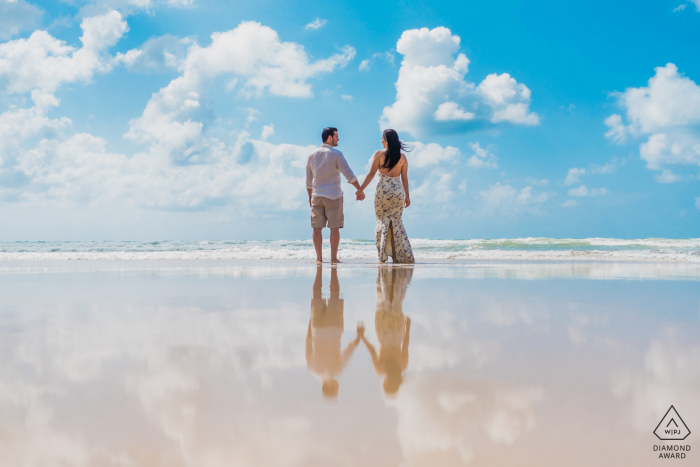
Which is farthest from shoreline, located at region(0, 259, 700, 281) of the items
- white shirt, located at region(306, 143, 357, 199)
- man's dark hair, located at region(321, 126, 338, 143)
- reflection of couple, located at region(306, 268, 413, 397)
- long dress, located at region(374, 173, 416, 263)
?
reflection of couple, located at region(306, 268, 413, 397)

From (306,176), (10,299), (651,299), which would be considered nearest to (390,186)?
(306,176)

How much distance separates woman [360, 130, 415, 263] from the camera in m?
6.53

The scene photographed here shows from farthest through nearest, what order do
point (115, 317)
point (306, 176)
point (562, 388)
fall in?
point (306, 176) < point (115, 317) < point (562, 388)

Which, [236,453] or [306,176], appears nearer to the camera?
[236,453]

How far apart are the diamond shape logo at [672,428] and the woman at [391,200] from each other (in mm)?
5639

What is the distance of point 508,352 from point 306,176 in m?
5.42

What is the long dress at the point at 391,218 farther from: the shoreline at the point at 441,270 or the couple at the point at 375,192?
the shoreline at the point at 441,270

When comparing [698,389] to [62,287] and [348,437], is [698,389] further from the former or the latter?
[62,287]

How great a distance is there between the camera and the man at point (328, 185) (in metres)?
6.35

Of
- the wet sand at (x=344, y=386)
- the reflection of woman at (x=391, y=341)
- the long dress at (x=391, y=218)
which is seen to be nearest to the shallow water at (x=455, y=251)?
the long dress at (x=391, y=218)

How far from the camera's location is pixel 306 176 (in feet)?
21.5

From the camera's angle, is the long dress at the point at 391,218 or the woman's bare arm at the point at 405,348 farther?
the long dress at the point at 391,218

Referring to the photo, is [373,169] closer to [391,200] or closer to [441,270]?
[391,200]

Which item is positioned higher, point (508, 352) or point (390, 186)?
point (390, 186)
